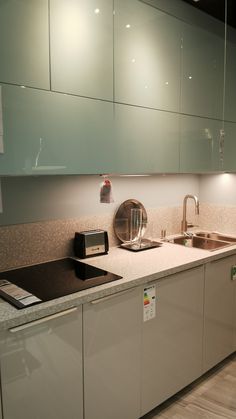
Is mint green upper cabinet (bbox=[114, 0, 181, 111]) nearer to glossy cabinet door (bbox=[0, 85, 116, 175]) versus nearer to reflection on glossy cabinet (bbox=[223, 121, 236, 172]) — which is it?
glossy cabinet door (bbox=[0, 85, 116, 175])

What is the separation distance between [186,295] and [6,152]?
1325 millimetres

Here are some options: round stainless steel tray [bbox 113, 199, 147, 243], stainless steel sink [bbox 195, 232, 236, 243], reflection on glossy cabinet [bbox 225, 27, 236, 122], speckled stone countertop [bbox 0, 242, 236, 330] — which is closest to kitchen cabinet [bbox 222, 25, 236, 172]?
reflection on glossy cabinet [bbox 225, 27, 236, 122]

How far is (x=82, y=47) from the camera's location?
165 cm

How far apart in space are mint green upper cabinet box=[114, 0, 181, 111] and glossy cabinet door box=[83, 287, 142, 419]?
1115 mm

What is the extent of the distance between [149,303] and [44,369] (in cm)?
64

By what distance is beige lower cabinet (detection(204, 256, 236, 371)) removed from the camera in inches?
87.4

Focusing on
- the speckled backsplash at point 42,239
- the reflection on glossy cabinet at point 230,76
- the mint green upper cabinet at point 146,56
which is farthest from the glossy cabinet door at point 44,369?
the reflection on glossy cabinet at point 230,76

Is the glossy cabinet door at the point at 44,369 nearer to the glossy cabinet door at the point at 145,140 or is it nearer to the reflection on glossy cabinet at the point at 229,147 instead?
the glossy cabinet door at the point at 145,140

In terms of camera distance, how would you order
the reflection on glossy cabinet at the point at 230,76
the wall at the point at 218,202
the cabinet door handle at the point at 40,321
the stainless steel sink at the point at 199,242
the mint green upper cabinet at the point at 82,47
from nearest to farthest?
the cabinet door handle at the point at 40,321
the mint green upper cabinet at the point at 82,47
the reflection on glossy cabinet at the point at 230,76
the stainless steel sink at the point at 199,242
the wall at the point at 218,202

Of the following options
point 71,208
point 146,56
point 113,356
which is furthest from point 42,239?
point 146,56

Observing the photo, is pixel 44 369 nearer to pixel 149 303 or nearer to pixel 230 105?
pixel 149 303

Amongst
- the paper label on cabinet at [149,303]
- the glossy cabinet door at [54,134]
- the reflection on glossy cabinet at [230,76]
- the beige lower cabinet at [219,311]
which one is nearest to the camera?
the glossy cabinet door at [54,134]

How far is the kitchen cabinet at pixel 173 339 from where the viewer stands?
1.86 meters

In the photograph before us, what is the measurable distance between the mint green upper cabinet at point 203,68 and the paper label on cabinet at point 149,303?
1212mm
